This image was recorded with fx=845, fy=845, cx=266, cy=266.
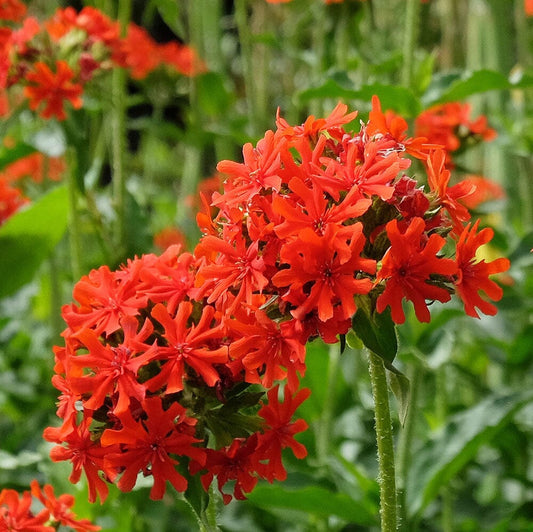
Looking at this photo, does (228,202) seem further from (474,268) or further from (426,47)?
(426,47)

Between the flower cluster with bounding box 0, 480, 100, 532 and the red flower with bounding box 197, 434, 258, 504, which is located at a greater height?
the red flower with bounding box 197, 434, 258, 504

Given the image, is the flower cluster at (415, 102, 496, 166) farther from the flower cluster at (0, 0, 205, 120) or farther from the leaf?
the flower cluster at (0, 0, 205, 120)

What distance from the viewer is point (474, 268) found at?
1.96 ft

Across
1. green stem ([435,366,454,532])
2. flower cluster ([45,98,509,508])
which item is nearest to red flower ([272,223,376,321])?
flower cluster ([45,98,509,508])

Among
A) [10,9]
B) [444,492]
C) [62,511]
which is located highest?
[10,9]

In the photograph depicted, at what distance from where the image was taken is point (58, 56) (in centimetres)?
127

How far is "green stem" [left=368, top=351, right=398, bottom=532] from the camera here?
1.96ft

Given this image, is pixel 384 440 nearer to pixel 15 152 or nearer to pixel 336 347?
pixel 336 347

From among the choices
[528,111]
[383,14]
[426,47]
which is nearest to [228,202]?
[528,111]

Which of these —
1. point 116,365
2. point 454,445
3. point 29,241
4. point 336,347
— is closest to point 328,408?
point 336,347

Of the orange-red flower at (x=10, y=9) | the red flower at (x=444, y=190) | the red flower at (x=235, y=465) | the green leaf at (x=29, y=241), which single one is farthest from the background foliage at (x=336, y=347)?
the red flower at (x=444, y=190)

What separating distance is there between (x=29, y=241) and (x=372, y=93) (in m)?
0.63

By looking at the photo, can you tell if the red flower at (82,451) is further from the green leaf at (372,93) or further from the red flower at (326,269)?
the green leaf at (372,93)

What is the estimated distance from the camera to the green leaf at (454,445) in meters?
0.97
